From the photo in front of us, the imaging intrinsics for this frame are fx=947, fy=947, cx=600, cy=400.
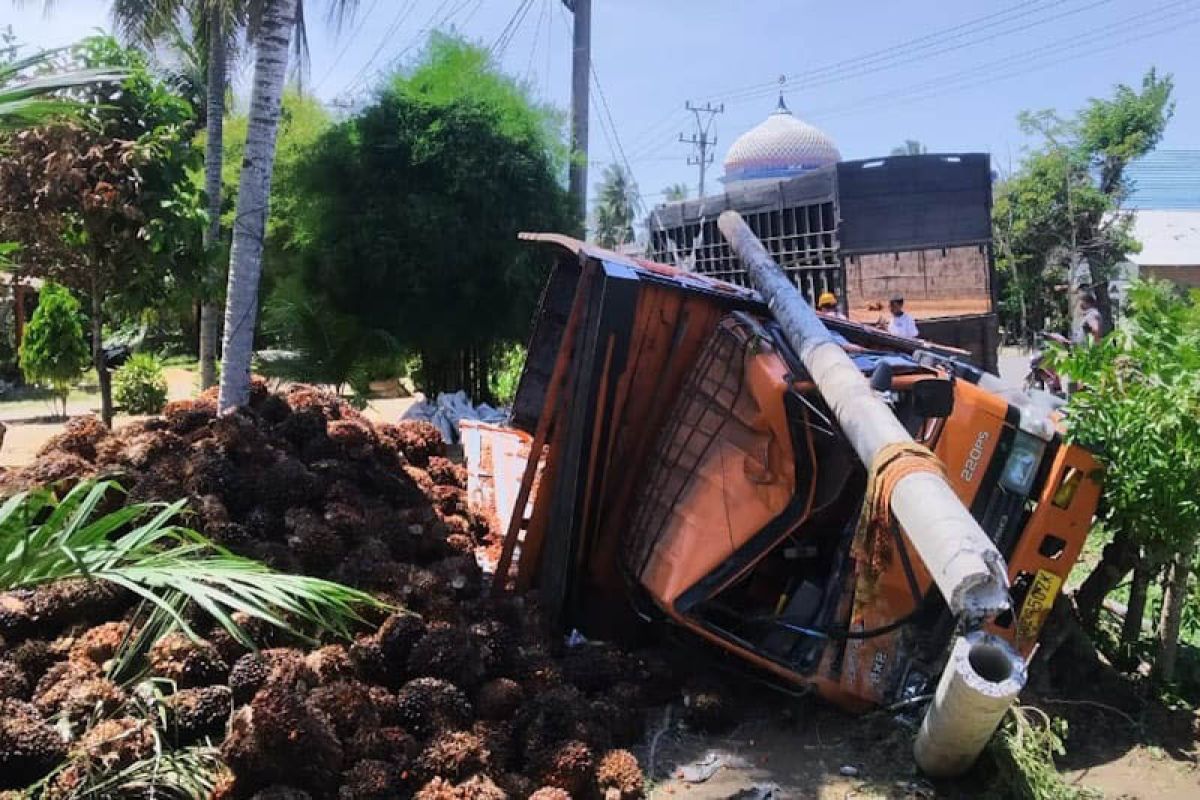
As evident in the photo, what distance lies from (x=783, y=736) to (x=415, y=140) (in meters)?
9.61

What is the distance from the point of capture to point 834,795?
3863mm

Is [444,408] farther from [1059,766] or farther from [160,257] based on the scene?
[1059,766]

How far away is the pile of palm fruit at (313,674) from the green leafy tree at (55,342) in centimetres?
1166

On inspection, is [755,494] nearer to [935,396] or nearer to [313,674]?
[935,396]

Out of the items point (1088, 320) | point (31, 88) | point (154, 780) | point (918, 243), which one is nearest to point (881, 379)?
point (154, 780)

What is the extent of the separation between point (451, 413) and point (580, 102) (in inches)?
220

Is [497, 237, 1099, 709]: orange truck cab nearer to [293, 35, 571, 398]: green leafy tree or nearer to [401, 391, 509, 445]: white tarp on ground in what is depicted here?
[401, 391, 509, 445]: white tarp on ground

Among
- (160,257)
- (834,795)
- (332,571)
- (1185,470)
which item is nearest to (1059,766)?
(834,795)

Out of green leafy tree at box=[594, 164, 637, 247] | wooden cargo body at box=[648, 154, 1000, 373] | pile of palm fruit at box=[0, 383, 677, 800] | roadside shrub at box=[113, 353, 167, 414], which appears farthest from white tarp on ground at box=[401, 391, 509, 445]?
green leafy tree at box=[594, 164, 637, 247]

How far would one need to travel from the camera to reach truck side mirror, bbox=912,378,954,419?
407 centimetres

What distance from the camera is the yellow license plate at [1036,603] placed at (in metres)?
4.30

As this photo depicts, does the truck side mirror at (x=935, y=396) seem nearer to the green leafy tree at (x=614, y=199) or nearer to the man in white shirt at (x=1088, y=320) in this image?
the man in white shirt at (x=1088, y=320)

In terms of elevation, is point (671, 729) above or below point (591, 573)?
below

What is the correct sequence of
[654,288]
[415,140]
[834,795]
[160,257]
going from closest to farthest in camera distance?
[834,795] → [654,288] → [160,257] → [415,140]
